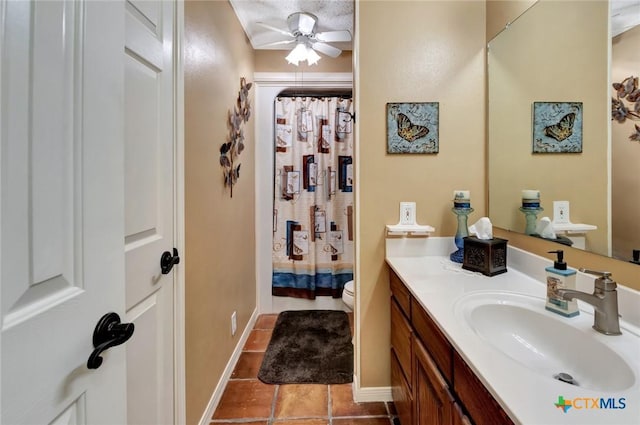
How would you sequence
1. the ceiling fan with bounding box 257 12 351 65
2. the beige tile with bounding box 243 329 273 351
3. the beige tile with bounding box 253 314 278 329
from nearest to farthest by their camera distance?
the ceiling fan with bounding box 257 12 351 65 → the beige tile with bounding box 243 329 273 351 → the beige tile with bounding box 253 314 278 329

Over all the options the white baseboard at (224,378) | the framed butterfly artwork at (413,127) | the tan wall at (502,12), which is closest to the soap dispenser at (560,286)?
the framed butterfly artwork at (413,127)

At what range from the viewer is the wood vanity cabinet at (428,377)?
675 mm

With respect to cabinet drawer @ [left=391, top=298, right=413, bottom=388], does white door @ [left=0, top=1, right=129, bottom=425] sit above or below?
above

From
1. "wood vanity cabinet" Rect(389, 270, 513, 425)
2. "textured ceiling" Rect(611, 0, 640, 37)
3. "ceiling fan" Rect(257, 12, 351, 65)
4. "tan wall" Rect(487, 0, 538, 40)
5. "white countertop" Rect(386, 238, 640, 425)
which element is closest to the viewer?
"white countertop" Rect(386, 238, 640, 425)

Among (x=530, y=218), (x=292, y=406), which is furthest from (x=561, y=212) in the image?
(x=292, y=406)

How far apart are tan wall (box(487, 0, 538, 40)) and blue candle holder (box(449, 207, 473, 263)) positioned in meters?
0.95

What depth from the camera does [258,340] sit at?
225 centimetres

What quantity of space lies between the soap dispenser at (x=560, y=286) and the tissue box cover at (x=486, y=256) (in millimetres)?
293

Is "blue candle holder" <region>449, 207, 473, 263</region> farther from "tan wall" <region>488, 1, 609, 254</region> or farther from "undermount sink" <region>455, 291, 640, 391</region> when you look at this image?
"undermount sink" <region>455, 291, 640, 391</region>

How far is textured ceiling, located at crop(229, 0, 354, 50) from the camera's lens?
1.92 meters

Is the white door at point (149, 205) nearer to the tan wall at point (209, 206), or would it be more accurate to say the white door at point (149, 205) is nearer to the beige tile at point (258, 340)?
the tan wall at point (209, 206)

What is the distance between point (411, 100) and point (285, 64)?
1568 millimetres

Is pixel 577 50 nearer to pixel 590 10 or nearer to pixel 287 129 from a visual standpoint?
pixel 590 10

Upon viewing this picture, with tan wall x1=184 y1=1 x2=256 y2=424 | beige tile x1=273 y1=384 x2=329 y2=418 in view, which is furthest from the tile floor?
tan wall x1=184 y1=1 x2=256 y2=424
